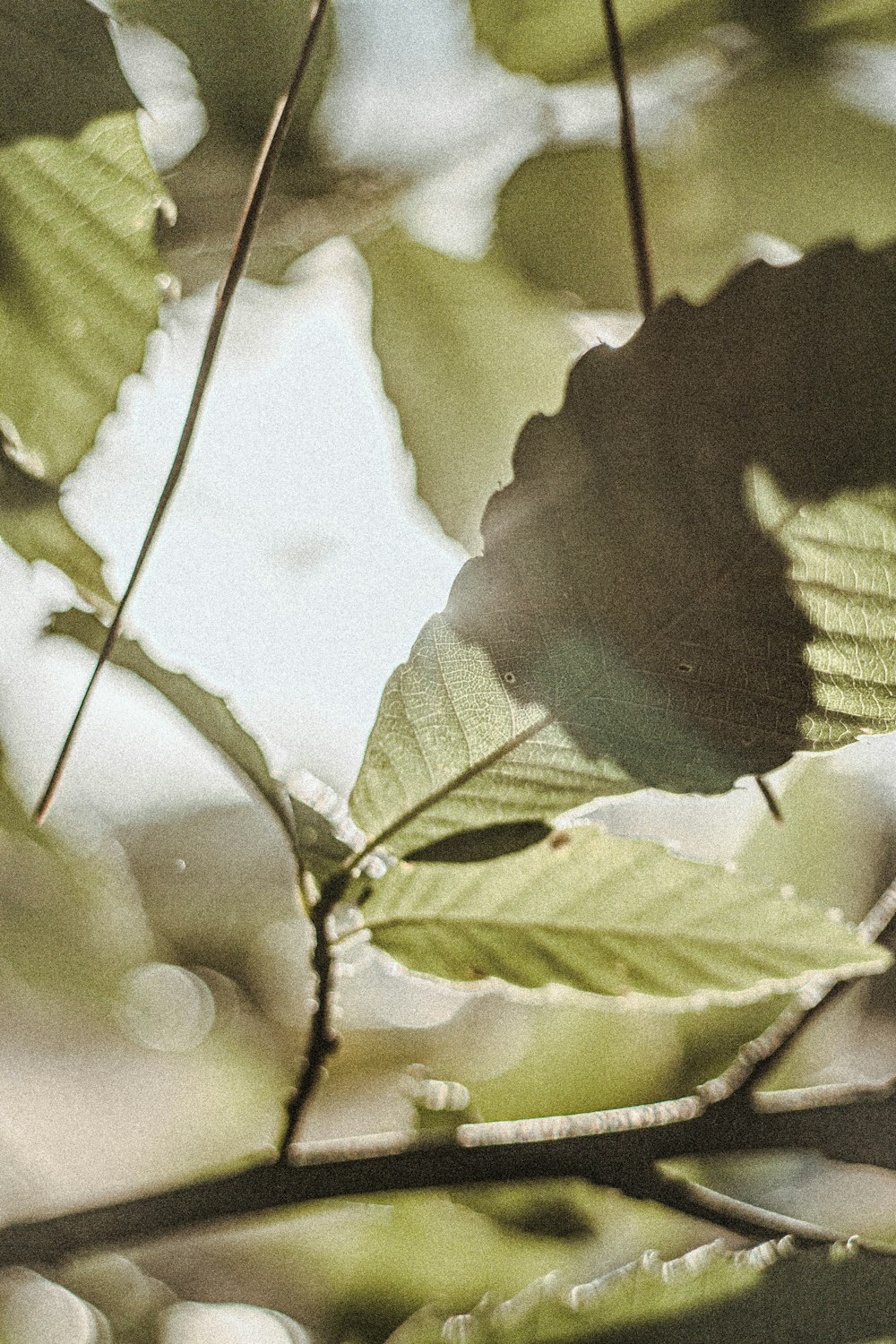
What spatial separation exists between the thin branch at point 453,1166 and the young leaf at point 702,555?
7 cm

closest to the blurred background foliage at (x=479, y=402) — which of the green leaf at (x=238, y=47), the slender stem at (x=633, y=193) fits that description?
the green leaf at (x=238, y=47)

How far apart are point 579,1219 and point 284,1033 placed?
26cm

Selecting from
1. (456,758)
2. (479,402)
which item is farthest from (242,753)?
(479,402)

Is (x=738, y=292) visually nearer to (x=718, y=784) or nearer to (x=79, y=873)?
(x=718, y=784)

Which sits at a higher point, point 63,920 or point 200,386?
point 200,386

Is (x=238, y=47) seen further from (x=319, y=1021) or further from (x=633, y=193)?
(x=319, y=1021)

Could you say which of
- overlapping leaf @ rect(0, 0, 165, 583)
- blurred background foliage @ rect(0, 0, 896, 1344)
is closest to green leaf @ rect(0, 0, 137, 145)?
overlapping leaf @ rect(0, 0, 165, 583)

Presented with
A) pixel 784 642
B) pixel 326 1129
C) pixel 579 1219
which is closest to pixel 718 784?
pixel 784 642

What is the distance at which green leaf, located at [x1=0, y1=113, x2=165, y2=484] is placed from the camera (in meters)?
0.18

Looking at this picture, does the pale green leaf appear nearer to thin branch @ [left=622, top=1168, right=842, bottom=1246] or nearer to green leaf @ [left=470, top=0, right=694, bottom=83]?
thin branch @ [left=622, top=1168, right=842, bottom=1246]

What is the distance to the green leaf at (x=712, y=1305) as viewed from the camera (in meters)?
0.15

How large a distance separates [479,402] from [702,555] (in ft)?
0.77

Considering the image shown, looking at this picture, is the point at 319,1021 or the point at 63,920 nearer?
the point at 319,1021

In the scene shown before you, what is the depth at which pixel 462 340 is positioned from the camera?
0.35m
